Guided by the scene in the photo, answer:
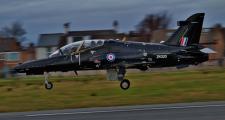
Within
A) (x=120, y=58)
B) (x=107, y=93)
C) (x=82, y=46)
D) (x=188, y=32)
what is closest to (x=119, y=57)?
(x=120, y=58)

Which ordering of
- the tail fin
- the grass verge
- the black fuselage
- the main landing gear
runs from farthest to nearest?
the tail fin < the main landing gear < the black fuselage < the grass verge

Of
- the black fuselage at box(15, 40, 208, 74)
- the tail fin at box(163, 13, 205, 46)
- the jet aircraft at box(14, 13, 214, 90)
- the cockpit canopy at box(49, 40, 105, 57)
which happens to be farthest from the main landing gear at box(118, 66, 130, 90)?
the tail fin at box(163, 13, 205, 46)

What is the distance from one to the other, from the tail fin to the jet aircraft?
7cm

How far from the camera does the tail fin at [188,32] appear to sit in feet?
83.6

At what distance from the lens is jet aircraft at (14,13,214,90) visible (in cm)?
2480

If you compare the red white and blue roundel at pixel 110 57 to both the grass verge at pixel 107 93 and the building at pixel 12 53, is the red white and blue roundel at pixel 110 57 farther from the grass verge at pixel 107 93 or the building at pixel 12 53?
the building at pixel 12 53

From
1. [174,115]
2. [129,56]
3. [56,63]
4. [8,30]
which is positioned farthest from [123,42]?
[8,30]

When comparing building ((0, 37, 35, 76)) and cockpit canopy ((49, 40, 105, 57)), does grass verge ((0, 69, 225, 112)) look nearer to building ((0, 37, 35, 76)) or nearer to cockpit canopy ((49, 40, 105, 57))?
cockpit canopy ((49, 40, 105, 57))

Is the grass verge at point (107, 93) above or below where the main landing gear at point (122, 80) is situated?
below

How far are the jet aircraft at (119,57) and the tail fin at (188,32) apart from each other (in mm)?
66

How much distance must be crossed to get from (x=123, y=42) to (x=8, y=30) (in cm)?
9070

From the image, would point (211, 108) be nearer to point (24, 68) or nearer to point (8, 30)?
Result: point (24, 68)

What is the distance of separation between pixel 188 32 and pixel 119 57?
3302 mm

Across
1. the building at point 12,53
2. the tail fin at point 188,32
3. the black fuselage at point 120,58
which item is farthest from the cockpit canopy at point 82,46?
the building at point 12,53
